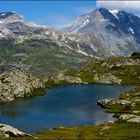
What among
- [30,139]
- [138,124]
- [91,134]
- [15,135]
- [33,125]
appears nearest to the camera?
[30,139]

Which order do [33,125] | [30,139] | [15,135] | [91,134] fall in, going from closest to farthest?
1. [30,139]
2. [15,135]
3. [91,134]
4. [33,125]

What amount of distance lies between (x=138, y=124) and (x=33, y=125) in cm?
5415

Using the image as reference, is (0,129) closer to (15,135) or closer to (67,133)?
(15,135)

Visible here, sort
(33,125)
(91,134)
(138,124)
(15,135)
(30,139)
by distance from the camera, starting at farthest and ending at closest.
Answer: (33,125), (138,124), (91,134), (15,135), (30,139)

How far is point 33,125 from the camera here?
629ft

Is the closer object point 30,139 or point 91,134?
point 30,139

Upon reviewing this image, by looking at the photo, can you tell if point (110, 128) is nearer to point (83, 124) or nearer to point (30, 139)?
point (83, 124)

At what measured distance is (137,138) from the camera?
13125 centimetres

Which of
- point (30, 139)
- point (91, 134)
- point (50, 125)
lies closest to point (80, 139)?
point (91, 134)

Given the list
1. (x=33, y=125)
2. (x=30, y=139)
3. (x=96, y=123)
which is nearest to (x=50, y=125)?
(x=33, y=125)

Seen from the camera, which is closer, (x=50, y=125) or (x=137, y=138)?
(x=137, y=138)

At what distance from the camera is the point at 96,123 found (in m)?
200

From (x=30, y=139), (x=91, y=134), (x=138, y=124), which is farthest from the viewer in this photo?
(x=138, y=124)

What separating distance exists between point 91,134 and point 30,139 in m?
40.7
